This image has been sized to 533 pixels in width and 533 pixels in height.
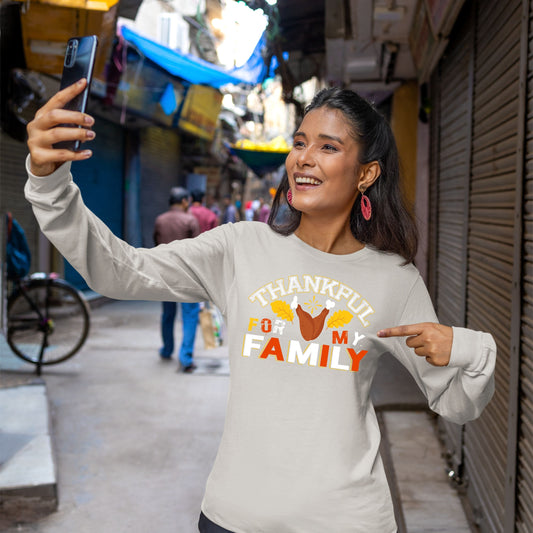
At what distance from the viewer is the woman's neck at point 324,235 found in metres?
1.87

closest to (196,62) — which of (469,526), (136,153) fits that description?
(136,153)

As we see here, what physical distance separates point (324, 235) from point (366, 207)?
0.50ft

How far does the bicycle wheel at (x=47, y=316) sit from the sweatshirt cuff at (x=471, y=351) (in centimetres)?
556

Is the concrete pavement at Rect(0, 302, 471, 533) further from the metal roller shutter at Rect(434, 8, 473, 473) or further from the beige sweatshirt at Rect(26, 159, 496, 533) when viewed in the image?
the beige sweatshirt at Rect(26, 159, 496, 533)

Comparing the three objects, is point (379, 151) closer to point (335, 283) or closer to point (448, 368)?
point (335, 283)

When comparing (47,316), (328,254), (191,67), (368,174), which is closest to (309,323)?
(328,254)

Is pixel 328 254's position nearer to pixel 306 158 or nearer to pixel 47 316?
pixel 306 158

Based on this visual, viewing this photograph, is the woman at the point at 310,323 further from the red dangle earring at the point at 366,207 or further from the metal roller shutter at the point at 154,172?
the metal roller shutter at the point at 154,172

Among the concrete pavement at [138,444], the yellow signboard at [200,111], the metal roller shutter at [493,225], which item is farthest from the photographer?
the yellow signboard at [200,111]

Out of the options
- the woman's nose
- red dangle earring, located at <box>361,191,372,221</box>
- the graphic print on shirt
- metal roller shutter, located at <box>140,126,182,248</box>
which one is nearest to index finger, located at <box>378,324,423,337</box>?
the graphic print on shirt

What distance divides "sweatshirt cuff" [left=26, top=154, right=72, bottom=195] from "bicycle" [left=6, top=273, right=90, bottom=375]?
534 centimetres

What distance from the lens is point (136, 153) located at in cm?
1548

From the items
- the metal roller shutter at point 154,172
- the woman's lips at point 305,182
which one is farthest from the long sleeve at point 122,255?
the metal roller shutter at point 154,172

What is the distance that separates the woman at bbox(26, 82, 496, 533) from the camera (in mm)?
1633
